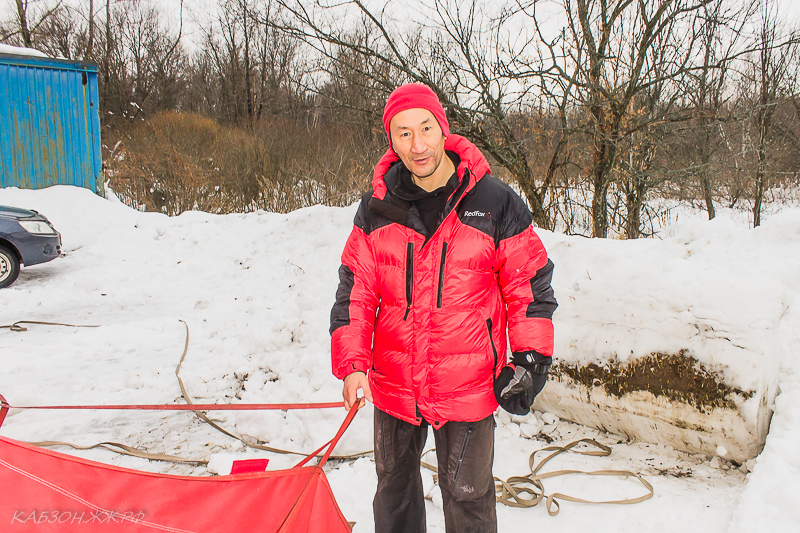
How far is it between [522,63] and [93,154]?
29.3ft

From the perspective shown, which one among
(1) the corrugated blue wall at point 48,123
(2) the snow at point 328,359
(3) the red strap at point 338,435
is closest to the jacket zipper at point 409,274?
(3) the red strap at point 338,435

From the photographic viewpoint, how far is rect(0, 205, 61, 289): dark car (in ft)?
21.7

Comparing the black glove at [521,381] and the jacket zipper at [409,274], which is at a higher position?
the jacket zipper at [409,274]

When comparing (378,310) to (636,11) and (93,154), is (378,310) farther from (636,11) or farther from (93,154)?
(93,154)

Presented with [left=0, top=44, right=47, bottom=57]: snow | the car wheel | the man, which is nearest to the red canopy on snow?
the man

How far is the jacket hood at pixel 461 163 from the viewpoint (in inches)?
72.9

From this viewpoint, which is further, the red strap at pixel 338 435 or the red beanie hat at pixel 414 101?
the red beanie hat at pixel 414 101

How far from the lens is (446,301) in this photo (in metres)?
1.78

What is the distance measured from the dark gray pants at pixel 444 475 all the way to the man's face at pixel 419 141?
3.24 feet

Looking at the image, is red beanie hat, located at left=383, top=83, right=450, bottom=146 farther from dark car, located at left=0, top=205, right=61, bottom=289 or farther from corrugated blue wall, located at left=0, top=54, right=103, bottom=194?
corrugated blue wall, located at left=0, top=54, right=103, bottom=194

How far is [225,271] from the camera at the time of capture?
686cm

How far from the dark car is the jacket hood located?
696 cm

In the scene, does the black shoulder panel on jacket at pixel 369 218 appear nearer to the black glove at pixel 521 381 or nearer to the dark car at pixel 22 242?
the black glove at pixel 521 381

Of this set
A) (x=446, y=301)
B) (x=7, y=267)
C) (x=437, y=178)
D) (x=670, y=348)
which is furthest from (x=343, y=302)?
(x=7, y=267)
